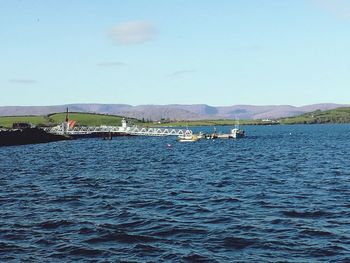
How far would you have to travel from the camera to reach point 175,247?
25.3 meters

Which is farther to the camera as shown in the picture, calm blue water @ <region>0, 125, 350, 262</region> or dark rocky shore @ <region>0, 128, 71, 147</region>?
dark rocky shore @ <region>0, 128, 71, 147</region>

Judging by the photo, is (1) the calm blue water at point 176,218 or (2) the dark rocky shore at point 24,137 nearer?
(1) the calm blue water at point 176,218

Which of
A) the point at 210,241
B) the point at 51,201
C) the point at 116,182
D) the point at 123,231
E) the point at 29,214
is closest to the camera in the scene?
the point at 210,241

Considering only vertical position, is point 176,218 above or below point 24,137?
below

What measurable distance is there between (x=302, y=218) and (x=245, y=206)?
5347mm

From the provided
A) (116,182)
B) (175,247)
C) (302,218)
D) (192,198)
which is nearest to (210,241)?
(175,247)

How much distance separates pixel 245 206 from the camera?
35812 millimetres

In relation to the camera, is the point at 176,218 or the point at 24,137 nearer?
the point at 176,218

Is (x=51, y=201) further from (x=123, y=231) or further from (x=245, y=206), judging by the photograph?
(x=245, y=206)

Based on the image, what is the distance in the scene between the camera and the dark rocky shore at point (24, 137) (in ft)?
460

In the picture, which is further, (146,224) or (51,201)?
(51,201)

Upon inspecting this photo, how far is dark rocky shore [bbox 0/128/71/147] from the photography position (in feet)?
460

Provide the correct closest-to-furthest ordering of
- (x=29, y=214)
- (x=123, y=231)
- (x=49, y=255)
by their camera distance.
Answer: (x=49, y=255) < (x=123, y=231) < (x=29, y=214)

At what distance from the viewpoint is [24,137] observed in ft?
498
